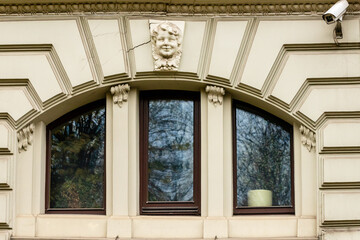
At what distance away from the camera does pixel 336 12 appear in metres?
11.1

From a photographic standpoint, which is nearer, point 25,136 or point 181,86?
point 25,136

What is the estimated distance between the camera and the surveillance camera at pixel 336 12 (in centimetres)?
1109

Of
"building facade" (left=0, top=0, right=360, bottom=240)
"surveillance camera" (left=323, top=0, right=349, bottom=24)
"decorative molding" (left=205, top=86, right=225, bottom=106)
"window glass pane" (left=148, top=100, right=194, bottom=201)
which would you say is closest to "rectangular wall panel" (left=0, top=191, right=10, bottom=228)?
"building facade" (left=0, top=0, right=360, bottom=240)

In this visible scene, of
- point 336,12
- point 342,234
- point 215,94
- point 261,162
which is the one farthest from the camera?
point 261,162

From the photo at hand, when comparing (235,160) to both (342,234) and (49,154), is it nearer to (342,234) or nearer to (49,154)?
(342,234)

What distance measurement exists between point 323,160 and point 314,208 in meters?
0.64

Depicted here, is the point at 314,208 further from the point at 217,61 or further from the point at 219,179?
the point at 217,61

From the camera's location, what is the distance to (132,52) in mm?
11641

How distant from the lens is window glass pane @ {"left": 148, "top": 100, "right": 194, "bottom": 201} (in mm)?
11781

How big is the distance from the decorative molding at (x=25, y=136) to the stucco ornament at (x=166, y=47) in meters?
1.81

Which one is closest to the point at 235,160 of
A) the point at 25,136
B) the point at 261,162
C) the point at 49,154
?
the point at 261,162

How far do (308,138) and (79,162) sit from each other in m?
3.02

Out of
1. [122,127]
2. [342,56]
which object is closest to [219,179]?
[122,127]

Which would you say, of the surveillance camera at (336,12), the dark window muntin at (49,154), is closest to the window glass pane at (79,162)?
the dark window muntin at (49,154)
